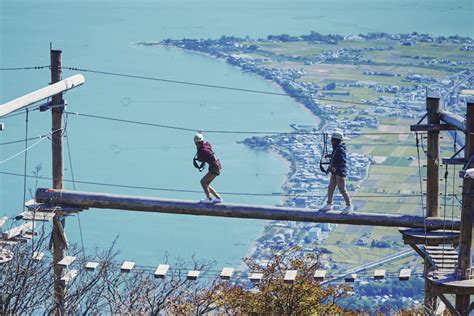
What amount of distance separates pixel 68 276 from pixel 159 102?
166ft

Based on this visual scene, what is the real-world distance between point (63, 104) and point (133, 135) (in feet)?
134

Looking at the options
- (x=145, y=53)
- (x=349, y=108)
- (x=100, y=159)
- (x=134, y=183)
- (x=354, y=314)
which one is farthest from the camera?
(x=145, y=53)

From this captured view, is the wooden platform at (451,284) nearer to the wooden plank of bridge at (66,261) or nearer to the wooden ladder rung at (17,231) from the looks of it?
the wooden plank of bridge at (66,261)

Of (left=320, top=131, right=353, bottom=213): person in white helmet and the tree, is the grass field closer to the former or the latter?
(left=320, top=131, right=353, bottom=213): person in white helmet

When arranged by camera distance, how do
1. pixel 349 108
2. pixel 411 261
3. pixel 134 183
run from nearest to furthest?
pixel 411 261, pixel 134 183, pixel 349 108

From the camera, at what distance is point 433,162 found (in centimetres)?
1582

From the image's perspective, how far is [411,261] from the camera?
108 ft

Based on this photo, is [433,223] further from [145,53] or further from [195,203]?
[145,53]

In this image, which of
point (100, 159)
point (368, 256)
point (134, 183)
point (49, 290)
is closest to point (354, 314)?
point (49, 290)

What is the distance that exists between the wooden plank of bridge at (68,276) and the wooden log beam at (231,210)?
39.1 inches

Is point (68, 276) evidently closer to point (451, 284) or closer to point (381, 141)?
point (451, 284)

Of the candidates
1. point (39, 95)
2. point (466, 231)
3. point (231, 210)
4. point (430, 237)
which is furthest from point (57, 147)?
point (466, 231)

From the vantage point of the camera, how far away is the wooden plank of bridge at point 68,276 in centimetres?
1518

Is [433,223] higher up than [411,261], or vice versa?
[433,223]
